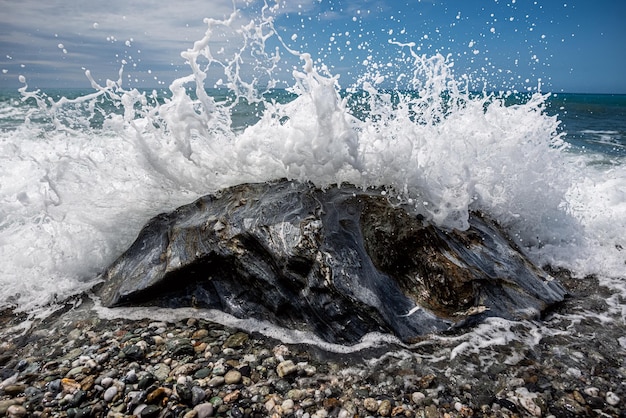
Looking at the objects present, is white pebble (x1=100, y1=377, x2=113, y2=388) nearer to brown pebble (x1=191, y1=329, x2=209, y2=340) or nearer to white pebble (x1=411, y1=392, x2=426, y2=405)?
brown pebble (x1=191, y1=329, x2=209, y2=340)

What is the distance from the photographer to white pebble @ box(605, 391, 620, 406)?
2489 millimetres

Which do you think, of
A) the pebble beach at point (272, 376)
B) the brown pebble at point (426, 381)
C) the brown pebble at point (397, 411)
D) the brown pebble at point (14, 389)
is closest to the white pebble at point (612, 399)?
the pebble beach at point (272, 376)

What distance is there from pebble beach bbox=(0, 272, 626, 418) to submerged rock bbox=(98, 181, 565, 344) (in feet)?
0.89

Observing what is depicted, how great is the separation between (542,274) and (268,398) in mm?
3269

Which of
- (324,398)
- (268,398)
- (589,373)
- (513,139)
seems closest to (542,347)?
(589,373)

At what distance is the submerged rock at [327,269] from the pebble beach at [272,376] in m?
0.27

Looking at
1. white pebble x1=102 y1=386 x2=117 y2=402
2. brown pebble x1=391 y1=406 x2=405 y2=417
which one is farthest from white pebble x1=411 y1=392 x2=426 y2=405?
white pebble x1=102 y1=386 x2=117 y2=402

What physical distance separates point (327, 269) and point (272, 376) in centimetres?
92

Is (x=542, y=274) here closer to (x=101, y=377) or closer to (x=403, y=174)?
(x=403, y=174)

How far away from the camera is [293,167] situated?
4.12 metres

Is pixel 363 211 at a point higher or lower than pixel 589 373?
higher

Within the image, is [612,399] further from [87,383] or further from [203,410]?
[87,383]

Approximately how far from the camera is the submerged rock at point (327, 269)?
3.13 metres

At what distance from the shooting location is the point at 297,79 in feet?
13.7
